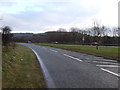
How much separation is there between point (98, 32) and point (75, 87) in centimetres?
10338

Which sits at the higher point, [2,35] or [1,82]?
[2,35]

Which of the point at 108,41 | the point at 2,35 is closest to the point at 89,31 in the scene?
the point at 108,41

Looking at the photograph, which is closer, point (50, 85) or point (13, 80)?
point (50, 85)

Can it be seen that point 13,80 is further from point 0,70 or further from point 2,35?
point 2,35

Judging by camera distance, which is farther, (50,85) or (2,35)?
(2,35)

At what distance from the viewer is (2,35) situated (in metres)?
32.4

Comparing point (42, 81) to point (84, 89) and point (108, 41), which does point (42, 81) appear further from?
point (108, 41)

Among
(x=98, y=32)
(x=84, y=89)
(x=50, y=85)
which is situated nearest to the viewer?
(x=84, y=89)

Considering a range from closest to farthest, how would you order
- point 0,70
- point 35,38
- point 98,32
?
point 0,70 → point 98,32 → point 35,38

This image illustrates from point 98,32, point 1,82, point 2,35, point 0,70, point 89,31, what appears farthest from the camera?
point 89,31

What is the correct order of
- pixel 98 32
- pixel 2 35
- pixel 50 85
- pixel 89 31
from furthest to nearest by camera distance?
pixel 89 31, pixel 98 32, pixel 2 35, pixel 50 85

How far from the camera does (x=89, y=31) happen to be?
5448 inches

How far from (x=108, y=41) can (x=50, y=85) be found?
10569cm

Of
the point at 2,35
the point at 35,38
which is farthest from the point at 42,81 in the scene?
the point at 35,38
